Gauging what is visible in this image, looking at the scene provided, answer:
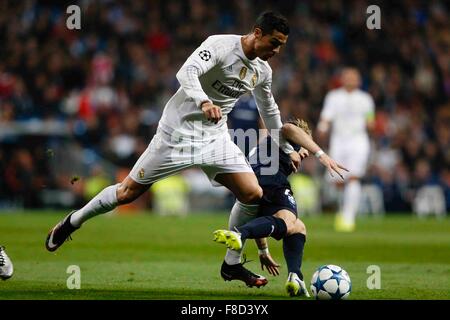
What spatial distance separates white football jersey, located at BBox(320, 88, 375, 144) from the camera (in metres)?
15.2

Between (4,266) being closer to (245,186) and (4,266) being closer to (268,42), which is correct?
(245,186)

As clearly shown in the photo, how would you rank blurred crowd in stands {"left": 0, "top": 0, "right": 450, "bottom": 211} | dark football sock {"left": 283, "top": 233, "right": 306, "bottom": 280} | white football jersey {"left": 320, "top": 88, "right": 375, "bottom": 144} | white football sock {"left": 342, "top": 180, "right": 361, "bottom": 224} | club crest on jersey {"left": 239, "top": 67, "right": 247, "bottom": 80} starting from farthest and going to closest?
blurred crowd in stands {"left": 0, "top": 0, "right": 450, "bottom": 211}, white football jersey {"left": 320, "top": 88, "right": 375, "bottom": 144}, white football sock {"left": 342, "top": 180, "right": 361, "bottom": 224}, club crest on jersey {"left": 239, "top": 67, "right": 247, "bottom": 80}, dark football sock {"left": 283, "top": 233, "right": 306, "bottom": 280}

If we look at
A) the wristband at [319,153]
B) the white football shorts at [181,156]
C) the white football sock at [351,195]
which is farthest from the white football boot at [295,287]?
the white football sock at [351,195]

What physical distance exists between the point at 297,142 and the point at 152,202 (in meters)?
14.4

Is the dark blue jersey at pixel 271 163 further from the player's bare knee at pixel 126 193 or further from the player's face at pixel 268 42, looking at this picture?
the player's bare knee at pixel 126 193

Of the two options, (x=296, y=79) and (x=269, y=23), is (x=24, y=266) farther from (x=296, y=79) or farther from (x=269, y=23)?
(x=296, y=79)

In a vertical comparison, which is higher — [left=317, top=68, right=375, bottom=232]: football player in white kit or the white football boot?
[left=317, top=68, right=375, bottom=232]: football player in white kit

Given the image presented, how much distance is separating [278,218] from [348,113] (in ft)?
26.6

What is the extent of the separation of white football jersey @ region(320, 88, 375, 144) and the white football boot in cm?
790

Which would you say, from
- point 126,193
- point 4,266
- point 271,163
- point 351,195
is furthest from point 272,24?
point 351,195

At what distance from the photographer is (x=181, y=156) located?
811 centimetres

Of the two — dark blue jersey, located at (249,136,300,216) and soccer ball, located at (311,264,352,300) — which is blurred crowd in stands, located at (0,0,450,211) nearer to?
dark blue jersey, located at (249,136,300,216)

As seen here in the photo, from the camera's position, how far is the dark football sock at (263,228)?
23.4ft

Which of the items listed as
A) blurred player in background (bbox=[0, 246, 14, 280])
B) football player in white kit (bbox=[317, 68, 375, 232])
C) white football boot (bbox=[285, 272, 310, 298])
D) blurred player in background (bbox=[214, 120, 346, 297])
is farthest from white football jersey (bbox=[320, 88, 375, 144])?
blurred player in background (bbox=[0, 246, 14, 280])
